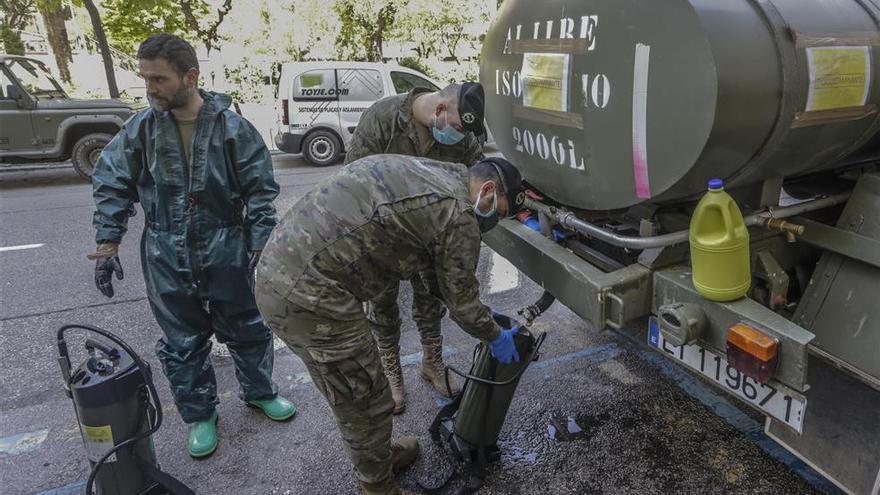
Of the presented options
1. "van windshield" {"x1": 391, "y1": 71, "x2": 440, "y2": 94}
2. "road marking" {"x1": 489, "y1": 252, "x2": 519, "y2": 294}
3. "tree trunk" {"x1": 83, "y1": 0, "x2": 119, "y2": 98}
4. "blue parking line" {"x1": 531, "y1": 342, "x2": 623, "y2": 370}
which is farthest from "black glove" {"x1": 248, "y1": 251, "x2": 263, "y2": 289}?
"tree trunk" {"x1": 83, "y1": 0, "x2": 119, "y2": 98}

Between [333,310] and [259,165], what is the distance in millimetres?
949

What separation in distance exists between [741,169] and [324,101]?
8.96 metres

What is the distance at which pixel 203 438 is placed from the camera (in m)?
2.64

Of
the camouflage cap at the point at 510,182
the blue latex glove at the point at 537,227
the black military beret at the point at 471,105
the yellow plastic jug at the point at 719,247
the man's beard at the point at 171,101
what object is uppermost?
the man's beard at the point at 171,101

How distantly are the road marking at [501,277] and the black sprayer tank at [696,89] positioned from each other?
219 cm

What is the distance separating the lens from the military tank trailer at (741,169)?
1.73 metres

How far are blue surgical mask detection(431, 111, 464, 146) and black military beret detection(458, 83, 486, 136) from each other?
0.09 m

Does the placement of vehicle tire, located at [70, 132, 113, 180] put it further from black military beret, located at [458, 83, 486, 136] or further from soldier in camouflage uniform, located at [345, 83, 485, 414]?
black military beret, located at [458, 83, 486, 136]

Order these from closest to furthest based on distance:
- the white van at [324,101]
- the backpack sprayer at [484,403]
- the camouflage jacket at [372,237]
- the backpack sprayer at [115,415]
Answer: the camouflage jacket at [372,237] < the backpack sprayer at [115,415] < the backpack sprayer at [484,403] < the white van at [324,101]

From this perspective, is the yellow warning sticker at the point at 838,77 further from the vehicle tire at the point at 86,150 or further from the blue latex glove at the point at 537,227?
the vehicle tire at the point at 86,150

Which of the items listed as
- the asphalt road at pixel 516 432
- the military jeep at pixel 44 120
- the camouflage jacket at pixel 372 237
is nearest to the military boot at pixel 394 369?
the asphalt road at pixel 516 432

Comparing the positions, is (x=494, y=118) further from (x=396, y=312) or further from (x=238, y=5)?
(x=238, y=5)

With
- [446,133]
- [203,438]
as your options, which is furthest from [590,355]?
[203,438]

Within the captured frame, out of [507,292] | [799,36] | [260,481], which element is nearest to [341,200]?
[260,481]
